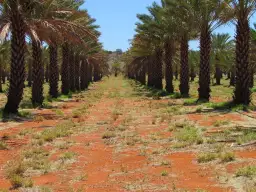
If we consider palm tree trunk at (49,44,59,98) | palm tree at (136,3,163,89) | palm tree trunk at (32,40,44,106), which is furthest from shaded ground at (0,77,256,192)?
palm tree at (136,3,163,89)

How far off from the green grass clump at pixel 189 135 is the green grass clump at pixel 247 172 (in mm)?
3795

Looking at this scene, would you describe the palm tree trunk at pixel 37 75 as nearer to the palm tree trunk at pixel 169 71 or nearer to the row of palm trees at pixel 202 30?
the row of palm trees at pixel 202 30

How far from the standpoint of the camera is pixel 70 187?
7.94 meters

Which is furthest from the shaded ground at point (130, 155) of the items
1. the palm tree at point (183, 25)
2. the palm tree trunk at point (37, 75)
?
the palm tree at point (183, 25)

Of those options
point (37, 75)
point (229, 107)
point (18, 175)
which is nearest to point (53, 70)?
point (37, 75)

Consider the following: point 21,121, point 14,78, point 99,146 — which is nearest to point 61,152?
point 99,146

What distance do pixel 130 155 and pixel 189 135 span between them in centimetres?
291

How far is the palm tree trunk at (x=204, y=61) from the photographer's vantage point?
26.9m

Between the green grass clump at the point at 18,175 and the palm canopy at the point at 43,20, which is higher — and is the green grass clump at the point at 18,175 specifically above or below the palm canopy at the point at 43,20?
below

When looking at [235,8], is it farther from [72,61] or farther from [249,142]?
[72,61]

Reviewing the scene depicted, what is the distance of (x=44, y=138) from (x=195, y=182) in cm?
660

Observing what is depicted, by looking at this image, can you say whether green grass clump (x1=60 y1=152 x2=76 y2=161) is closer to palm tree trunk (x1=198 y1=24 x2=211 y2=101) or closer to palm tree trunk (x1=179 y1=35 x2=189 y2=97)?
palm tree trunk (x1=198 y1=24 x2=211 y2=101)

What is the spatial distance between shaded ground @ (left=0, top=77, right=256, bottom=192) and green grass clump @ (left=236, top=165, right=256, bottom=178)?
59 millimetres

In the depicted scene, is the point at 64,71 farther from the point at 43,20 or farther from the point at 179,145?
the point at 179,145
